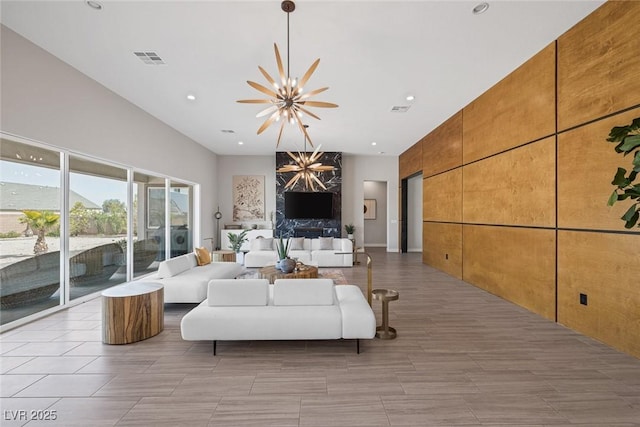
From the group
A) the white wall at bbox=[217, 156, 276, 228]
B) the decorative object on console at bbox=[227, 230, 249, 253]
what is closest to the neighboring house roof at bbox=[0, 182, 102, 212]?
the decorative object on console at bbox=[227, 230, 249, 253]

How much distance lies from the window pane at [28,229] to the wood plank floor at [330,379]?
0.46 m

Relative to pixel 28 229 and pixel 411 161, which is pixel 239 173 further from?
pixel 28 229

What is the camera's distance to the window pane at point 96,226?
14.4 feet

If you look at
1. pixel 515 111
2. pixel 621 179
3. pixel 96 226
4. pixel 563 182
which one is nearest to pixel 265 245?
pixel 96 226

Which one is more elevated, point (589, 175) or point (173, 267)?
point (589, 175)

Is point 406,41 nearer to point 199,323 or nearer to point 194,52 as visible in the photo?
point 194,52

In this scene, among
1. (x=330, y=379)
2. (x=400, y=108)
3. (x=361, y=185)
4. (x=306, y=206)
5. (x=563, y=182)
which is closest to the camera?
(x=330, y=379)

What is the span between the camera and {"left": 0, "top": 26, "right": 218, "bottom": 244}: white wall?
3.31 m

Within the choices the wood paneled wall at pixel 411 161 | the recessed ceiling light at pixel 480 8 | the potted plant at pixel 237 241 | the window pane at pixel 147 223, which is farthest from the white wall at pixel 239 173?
the recessed ceiling light at pixel 480 8

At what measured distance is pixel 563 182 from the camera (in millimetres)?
3416

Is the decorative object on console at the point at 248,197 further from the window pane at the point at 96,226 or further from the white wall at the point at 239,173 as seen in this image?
the window pane at the point at 96,226

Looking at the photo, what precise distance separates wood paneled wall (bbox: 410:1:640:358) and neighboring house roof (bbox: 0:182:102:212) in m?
6.83

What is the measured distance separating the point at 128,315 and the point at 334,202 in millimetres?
7549

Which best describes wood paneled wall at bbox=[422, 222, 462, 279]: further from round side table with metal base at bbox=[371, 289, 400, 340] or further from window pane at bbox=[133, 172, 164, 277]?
window pane at bbox=[133, 172, 164, 277]
